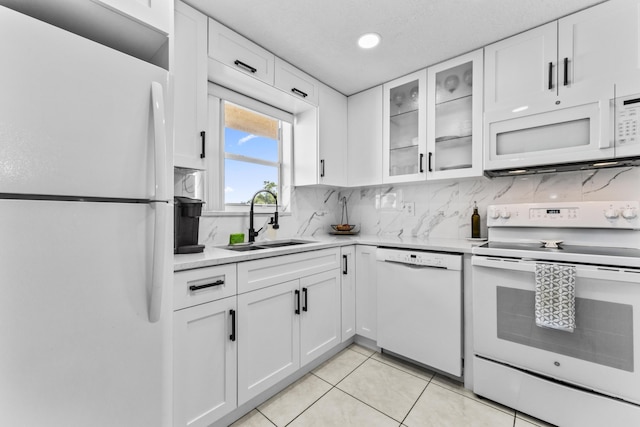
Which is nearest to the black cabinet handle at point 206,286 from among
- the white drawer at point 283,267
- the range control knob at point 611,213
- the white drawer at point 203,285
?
the white drawer at point 203,285

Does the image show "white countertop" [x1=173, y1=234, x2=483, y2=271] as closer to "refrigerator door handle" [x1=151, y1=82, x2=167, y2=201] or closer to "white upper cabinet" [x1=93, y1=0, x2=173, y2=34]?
"refrigerator door handle" [x1=151, y1=82, x2=167, y2=201]

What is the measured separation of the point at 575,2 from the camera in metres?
1.60

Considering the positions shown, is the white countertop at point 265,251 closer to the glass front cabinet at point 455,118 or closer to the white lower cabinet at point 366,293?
the white lower cabinet at point 366,293

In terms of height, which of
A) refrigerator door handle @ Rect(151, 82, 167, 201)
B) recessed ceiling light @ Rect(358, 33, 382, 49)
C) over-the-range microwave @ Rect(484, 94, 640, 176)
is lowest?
refrigerator door handle @ Rect(151, 82, 167, 201)

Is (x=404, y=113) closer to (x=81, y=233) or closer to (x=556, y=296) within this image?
(x=556, y=296)

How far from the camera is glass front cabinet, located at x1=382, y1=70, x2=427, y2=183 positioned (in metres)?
2.33

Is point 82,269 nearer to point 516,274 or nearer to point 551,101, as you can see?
point 516,274

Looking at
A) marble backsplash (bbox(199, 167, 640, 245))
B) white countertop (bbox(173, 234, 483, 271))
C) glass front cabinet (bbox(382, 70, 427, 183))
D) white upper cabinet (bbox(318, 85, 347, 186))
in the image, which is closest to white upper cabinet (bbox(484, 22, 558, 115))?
glass front cabinet (bbox(382, 70, 427, 183))

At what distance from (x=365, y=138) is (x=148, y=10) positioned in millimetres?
2075

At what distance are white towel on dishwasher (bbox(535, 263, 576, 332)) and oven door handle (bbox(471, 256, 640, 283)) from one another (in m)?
0.04

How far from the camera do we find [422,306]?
1935 millimetres

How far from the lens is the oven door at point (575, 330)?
127 cm

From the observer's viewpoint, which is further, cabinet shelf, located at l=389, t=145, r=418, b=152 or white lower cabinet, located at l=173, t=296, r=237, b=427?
cabinet shelf, located at l=389, t=145, r=418, b=152

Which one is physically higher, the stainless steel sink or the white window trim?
the white window trim
